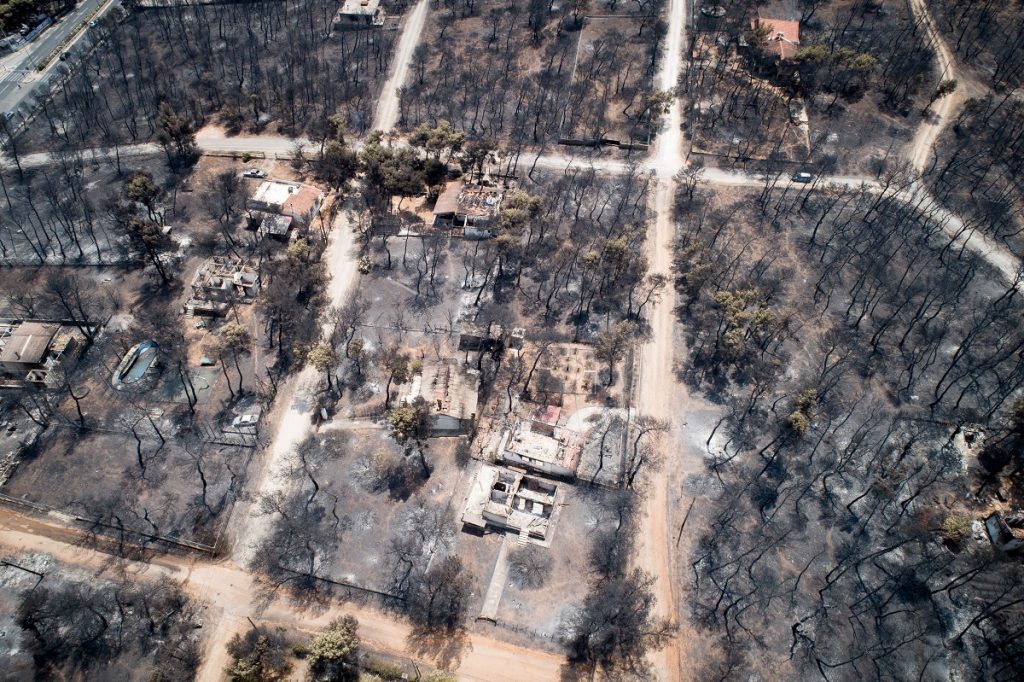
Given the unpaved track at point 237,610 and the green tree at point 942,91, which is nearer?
the unpaved track at point 237,610

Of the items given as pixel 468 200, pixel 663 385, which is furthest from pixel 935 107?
pixel 468 200

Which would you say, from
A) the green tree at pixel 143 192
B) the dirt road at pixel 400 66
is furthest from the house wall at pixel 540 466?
the dirt road at pixel 400 66

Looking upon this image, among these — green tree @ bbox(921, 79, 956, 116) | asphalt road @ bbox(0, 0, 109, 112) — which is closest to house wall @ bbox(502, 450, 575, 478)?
green tree @ bbox(921, 79, 956, 116)

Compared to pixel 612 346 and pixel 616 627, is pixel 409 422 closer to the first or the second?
pixel 612 346

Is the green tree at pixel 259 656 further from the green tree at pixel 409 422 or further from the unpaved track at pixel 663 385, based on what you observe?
the unpaved track at pixel 663 385

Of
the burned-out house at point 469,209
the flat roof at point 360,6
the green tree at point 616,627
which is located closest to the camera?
the green tree at point 616,627

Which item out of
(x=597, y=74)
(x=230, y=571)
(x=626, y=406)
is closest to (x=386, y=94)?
(x=597, y=74)

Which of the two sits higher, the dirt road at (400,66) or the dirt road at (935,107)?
the dirt road at (935,107)
